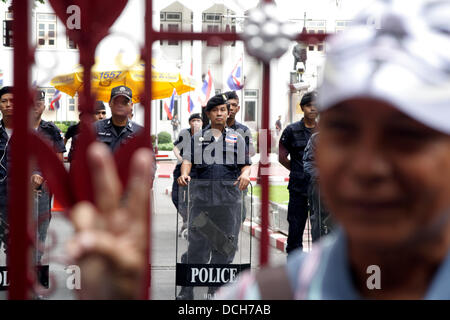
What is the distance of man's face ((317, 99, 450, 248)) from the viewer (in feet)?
2.28

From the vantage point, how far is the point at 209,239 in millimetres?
4605

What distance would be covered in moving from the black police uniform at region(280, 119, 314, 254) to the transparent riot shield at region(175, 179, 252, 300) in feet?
2.23

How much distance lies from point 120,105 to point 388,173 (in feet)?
11.7

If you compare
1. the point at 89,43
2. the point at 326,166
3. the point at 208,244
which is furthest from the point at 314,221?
the point at 326,166

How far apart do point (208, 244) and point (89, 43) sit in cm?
347

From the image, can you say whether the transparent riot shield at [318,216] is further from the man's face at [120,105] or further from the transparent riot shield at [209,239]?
the man's face at [120,105]

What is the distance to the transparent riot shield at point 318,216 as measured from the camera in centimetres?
483

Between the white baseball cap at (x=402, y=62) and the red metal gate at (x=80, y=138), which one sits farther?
the red metal gate at (x=80, y=138)

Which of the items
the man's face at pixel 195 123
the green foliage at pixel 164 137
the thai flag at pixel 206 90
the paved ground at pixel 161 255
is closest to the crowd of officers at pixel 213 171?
the paved ground at pixel 161 255

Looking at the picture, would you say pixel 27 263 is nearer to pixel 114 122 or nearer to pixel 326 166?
pixel 326 166

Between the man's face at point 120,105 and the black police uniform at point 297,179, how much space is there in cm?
145

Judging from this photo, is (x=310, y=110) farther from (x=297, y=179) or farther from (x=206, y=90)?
(x=206, y=90)

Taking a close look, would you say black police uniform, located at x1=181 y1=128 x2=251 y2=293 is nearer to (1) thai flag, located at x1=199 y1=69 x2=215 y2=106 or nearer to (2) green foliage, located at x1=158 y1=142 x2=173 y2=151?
(1) thai flag, located at x1=199 y1=69 x2=215 y2=106
